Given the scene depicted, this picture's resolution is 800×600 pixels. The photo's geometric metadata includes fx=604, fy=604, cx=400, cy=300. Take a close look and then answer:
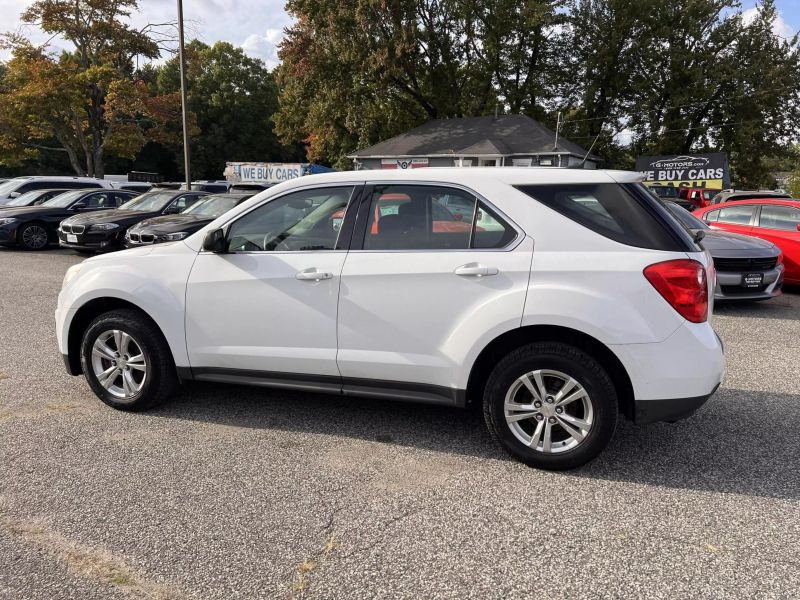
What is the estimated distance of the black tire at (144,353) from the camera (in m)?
4.29

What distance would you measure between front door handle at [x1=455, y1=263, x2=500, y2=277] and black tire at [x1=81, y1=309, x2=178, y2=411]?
2238 millimetres

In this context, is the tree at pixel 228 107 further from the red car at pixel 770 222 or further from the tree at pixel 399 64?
the red car at pixel 770 222

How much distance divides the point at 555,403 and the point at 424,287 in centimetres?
101

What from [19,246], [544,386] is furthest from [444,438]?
[19,246]

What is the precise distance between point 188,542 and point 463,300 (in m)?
1.90

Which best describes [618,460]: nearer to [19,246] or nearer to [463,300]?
[463,300]

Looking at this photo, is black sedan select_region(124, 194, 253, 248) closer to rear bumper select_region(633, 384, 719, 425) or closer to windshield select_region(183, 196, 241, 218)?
windshield select_region(183, 196, 241, 218)

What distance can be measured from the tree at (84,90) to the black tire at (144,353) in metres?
29.3

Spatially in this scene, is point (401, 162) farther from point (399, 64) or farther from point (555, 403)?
point (555, 403)

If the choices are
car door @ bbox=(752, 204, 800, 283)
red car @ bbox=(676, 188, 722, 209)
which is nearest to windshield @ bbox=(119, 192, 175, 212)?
car door @ bbox=(752, 204, 800, 283)

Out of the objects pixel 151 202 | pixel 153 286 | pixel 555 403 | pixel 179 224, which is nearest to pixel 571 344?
pixel 555 403

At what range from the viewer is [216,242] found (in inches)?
160

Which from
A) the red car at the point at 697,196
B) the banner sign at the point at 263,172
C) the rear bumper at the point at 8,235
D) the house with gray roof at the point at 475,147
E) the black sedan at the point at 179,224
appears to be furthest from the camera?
the house with gray roof at the point at 475,147

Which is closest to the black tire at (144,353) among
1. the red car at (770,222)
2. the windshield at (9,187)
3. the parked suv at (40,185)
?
the red car at (770,222)
